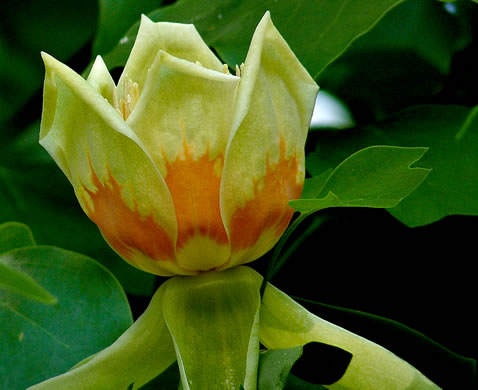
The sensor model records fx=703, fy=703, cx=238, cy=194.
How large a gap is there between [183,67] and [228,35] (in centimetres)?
28

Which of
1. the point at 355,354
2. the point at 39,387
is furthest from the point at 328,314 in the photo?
the point at 39,387

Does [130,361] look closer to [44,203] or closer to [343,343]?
[343,343]

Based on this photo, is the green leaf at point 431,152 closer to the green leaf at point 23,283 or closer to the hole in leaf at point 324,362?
the hole in leaf at point 324,362

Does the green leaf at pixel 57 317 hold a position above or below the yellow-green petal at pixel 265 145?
below

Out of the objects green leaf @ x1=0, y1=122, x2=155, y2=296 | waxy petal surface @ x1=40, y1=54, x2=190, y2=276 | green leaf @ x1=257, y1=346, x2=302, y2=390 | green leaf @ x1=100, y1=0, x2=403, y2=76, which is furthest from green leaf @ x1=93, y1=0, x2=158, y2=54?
green leaf @ x1=257, y1=346, x2=302, y2=390

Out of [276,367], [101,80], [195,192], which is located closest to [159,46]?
[101,80]

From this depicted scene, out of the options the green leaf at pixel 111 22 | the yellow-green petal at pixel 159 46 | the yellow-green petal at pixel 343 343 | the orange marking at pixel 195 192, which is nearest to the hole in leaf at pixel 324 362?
the yellow-green petal at pixel 343 343

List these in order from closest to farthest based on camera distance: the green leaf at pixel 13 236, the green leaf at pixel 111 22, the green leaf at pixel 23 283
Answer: the green leaf at pixel 23 283
the green leaf at pixel 13 236
the green leaf at pixel 111 22

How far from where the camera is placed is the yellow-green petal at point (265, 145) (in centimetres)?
41

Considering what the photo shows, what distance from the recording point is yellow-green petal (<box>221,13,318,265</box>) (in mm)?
407

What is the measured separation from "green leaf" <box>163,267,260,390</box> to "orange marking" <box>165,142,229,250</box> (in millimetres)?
50

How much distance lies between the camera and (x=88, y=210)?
18.0 inches

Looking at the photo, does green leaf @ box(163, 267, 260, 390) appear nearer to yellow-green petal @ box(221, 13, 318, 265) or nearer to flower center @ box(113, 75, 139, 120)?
yellow-green petal @ box(221, 13, 318, 265)

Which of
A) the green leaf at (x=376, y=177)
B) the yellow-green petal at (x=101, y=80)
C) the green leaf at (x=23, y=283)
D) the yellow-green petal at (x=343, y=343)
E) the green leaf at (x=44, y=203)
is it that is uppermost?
the yellow-green petal at (x=101, y=80)
